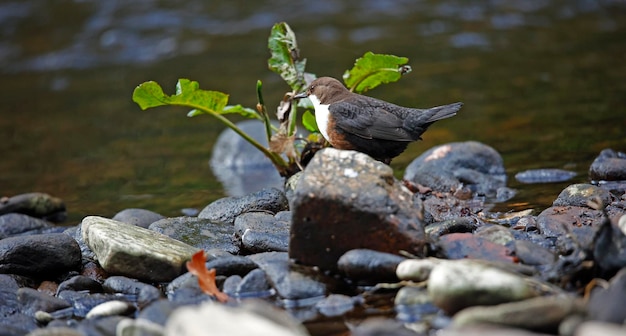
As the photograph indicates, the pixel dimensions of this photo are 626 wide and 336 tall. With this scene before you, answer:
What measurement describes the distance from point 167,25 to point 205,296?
1460cm

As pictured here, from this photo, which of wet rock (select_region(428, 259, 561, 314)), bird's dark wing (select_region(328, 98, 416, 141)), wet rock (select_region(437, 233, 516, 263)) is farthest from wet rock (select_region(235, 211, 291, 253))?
wet rock (select_region(428, 259, 561, 314))

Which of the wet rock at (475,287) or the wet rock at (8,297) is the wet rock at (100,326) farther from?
the wet rock at (475,287)

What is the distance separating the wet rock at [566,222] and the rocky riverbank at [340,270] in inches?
0.5

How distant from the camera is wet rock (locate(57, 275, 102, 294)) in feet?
16.3

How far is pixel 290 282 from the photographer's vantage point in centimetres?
458

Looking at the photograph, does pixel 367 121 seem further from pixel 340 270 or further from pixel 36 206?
pixel 36 206

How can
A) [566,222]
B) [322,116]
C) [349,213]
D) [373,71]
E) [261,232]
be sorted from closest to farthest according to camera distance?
[349,213] < [566,222] < [261,232] < [322,116] < [373,71]

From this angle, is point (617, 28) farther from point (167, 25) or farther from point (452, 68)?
point (167, 25)

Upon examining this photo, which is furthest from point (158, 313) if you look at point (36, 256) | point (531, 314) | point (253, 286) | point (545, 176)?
point (545, 176)

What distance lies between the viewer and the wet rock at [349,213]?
451 centimetres

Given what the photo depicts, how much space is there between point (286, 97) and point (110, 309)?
278 centimetres

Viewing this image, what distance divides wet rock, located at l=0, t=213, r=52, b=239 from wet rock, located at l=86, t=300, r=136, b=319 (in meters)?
3.17

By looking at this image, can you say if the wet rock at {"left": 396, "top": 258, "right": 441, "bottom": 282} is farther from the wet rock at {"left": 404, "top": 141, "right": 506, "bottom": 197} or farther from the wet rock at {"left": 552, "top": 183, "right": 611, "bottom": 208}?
the wet rock at {"left": 404, "top": 141, "right": 506, "bottom": 197}

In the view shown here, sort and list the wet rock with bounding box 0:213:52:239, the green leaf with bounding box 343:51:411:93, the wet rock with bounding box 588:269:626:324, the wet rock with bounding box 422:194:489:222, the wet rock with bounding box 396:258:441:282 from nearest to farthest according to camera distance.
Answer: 1. the wet rock with bounding box 588:269:626:324
2. the wet rock with bounding box 396:258:441:282
3. the wet rock with bounding box 422:194:489:222
4. the green leaf with bounding box 343:51:411:93
5. the wet rock with bounding box 0:213:52:239
